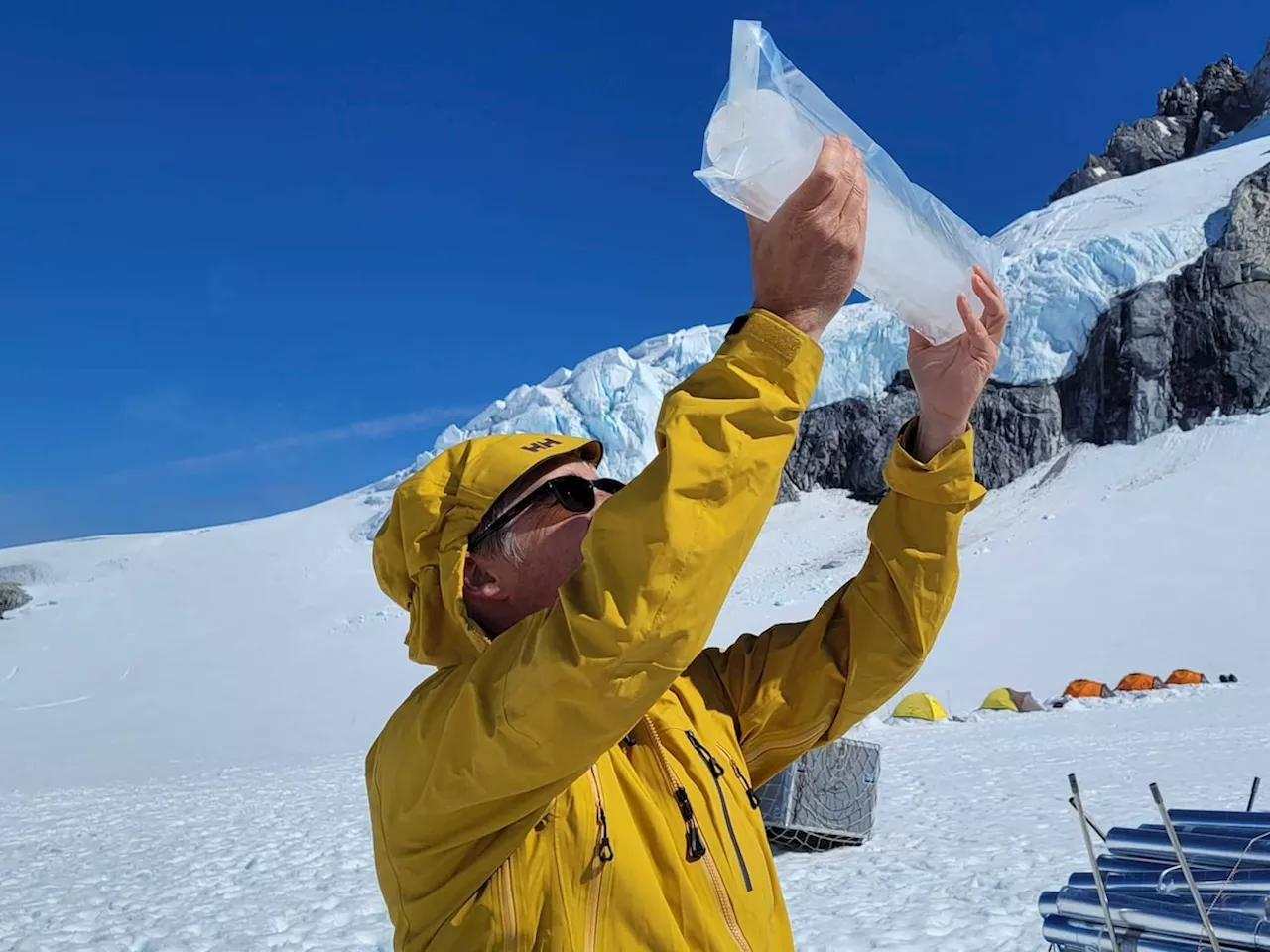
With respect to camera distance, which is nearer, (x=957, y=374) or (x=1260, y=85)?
(x=957, y=374)

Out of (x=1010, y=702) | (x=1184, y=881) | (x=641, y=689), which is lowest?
(x=1010, y=702)

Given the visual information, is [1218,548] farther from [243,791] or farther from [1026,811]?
[243,791]

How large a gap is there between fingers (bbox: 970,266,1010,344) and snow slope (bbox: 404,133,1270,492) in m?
33.6

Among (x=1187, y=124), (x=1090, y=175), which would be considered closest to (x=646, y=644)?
(x=1090, y=175)

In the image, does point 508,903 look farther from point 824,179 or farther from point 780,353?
point 824,179

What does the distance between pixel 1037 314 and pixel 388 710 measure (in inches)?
1113

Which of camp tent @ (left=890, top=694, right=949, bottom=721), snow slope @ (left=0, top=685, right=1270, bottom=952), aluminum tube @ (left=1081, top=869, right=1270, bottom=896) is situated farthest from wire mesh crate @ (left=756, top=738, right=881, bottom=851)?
camp tent @ (left=890, top=694, right=949, bottom=721)

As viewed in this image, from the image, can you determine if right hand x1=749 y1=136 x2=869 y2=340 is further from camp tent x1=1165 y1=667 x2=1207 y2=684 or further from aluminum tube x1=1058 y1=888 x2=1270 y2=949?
camp tent x1=1165 y1=667 x2=1207 y2=684

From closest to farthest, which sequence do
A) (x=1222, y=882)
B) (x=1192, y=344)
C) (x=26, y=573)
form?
(x=1222, y=882), (x=1192, y=344), (x=26, y=573)

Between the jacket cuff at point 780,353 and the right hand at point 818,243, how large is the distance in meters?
0.04

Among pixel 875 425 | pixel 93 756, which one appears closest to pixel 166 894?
pixel 93 756

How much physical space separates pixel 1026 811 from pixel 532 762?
8.64 metres

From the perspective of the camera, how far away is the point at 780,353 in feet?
4.24

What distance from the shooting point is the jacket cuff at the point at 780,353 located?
50.6 inches
